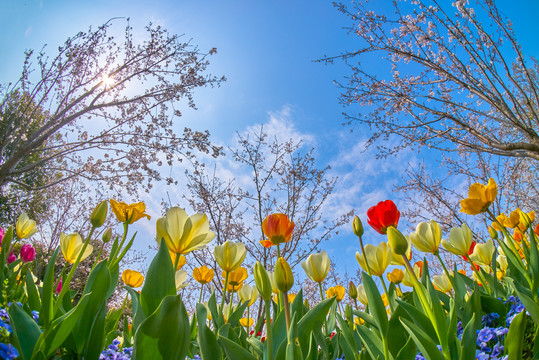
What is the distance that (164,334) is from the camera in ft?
1.85

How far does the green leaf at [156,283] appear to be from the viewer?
0.67 m

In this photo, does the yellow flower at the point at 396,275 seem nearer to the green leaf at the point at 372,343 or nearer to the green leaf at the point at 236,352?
the green leaf at the point at 372,343

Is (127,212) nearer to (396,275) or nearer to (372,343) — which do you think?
(372,343)

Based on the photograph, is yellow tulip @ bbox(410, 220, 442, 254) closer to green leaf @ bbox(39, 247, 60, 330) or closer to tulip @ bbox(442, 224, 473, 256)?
tulip @ bbox(442, 224, 473, 256)

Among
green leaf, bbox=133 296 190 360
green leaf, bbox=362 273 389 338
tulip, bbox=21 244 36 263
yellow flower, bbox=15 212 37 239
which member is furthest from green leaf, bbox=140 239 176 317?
tulip, bbox=21 244 36 263

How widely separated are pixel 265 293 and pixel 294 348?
14 cm

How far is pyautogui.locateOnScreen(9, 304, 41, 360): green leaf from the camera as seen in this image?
715 mm

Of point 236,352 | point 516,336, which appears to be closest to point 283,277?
point 236,352

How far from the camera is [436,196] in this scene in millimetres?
8305

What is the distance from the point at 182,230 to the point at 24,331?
1.30 feet

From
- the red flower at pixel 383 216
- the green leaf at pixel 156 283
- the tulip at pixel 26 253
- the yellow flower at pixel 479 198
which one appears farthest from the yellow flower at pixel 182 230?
the tulip at pixel 26 253

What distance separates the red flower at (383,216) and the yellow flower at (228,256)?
18.6 inches

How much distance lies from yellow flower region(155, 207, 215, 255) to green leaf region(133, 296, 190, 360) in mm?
321

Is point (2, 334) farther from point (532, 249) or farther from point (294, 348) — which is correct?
point (532, 249)
